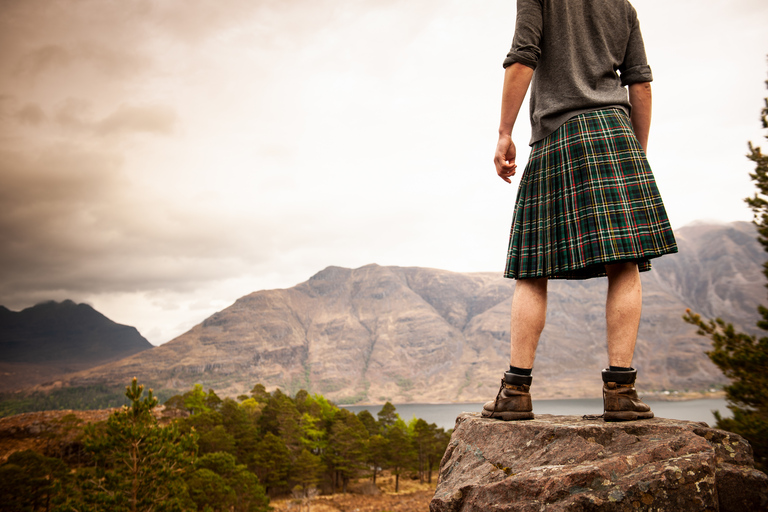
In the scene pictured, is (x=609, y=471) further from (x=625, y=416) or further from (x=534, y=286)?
(x=534, y=286)

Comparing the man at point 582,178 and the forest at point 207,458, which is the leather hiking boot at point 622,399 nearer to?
the man at point 582,178

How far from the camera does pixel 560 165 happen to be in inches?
99.5

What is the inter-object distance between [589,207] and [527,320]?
0.78 metres

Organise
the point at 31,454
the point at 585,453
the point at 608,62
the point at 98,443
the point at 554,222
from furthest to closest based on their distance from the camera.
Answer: the point at 31,454 < the point at 98,443 < the point at 608,62 < the point at 554,222 < the point at 585,453

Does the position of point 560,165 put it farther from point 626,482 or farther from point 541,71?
point 626,482

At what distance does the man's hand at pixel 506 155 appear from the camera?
2744mm

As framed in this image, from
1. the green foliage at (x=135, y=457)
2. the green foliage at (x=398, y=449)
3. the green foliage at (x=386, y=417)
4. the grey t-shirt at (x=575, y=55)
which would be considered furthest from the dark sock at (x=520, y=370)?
the green foliage at (x=386, y=417)

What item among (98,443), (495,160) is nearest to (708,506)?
(495,160)

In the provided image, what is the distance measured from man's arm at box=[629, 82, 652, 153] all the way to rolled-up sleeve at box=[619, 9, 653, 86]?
48 mm

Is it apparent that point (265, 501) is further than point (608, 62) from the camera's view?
Yes

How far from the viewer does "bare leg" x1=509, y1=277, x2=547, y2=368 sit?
98.2 inches

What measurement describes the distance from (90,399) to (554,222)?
255m

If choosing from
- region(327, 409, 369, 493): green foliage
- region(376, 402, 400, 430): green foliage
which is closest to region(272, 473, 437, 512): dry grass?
region(327, 409, 369, 493): green foliage

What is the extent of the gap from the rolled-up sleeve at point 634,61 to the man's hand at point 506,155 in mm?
995
